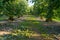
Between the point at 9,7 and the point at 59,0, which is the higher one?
the point at 59,0

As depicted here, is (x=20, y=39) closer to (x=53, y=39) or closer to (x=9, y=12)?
(x=53, y=39)

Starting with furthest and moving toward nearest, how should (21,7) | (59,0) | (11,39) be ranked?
(21,7) → (59,0) → (11,39)

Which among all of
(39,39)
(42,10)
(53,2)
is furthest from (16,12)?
(39,39)

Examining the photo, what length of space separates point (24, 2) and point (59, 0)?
99.6 feet

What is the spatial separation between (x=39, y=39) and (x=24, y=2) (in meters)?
34.0

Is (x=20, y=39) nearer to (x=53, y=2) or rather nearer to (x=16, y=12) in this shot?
(x=53, y=2)

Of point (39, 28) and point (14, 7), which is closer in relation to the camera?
point (39, 28)

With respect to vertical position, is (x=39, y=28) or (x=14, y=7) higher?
(x=14, y=7)

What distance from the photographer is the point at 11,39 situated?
54.3 ft

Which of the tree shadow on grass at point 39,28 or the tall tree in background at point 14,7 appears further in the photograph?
the tall tree in background at point 14,7

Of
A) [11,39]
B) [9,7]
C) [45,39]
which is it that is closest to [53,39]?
[45,39]

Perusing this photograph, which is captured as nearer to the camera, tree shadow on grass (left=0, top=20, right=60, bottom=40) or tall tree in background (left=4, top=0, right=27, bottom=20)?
tree shadow on grass (left=0, top=20, right=60, bottom=40)

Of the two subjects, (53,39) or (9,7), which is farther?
(9,7)

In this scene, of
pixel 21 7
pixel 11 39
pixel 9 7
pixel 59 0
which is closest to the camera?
pixel 11 39
